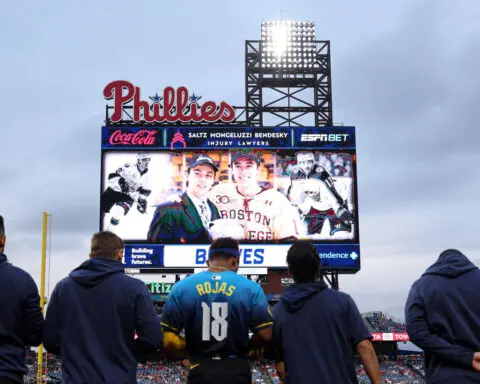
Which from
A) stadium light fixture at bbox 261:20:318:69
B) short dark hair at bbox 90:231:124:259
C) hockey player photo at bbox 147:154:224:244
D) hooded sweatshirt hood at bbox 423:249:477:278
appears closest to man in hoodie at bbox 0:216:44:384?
short dark hair at bbox 90:231:124:259

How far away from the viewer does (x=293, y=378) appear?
15.0 feet

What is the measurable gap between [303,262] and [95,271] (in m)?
1.49

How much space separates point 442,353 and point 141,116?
24.1 m

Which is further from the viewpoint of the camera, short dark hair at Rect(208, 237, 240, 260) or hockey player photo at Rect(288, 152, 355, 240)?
hockey player photo at Rect(288, 152, 355, 240)

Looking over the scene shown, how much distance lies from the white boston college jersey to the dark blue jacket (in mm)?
20904

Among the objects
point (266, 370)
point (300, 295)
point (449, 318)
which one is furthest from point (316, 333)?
point (266, 370)

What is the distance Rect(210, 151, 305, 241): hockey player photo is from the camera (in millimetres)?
25547

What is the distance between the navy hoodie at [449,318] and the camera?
455 centimetres

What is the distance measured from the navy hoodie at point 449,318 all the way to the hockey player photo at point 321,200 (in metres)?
20.9

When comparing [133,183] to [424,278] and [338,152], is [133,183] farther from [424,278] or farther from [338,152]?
[424,278]

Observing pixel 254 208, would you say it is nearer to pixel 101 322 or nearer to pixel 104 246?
pixel 104 246

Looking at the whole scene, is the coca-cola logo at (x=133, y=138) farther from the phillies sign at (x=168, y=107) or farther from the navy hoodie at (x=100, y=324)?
the navy hoodie at (x=100, y=324)

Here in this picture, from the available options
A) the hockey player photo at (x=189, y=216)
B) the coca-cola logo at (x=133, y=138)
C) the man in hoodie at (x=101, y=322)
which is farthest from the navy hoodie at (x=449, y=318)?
the coca-cola logo at (x=133, y=138)

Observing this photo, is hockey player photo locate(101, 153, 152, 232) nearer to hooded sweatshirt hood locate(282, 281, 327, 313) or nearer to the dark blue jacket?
the dark blue jacket
